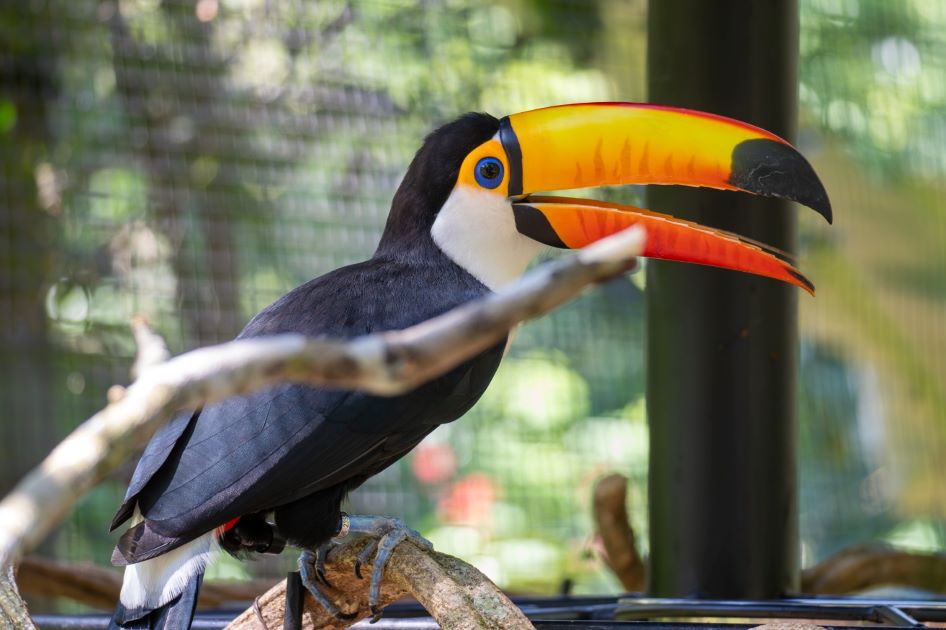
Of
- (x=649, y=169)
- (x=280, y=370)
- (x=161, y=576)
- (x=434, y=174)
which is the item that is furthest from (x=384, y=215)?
(x=280, y=370)

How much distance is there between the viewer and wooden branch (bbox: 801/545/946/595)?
81.1 inches

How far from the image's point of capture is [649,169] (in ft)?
4.92

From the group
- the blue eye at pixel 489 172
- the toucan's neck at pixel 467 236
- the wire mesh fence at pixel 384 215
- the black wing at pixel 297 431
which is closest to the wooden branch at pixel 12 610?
A: the black wing at pixel 297 431

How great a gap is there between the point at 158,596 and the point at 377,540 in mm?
237

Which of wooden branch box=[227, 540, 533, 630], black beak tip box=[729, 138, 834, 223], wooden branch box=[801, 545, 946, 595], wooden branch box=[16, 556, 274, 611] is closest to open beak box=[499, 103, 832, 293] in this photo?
black beak tip box=[729, 138, 834, 223]

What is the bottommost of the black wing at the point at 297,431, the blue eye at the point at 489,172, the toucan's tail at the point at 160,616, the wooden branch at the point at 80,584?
the wooden branch at the point at 80,584

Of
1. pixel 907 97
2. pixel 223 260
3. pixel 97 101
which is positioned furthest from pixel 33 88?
pixel 907 97

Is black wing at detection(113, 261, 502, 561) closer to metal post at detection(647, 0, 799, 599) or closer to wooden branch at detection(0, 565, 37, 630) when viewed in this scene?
wooden branch at detection(0, 565, 37, 630)

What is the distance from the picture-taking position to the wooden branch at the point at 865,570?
2.06 metres

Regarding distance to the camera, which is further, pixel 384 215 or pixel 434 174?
pixel 384 215

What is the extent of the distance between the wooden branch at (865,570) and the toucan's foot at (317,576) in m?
1.04

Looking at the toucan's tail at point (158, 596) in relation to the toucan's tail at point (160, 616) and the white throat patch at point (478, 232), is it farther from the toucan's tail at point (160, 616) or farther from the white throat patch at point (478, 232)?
the white throat patch at point (478, 232)

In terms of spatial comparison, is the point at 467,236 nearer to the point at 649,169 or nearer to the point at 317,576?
the point at 649,169

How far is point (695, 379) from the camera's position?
5.57 ft
